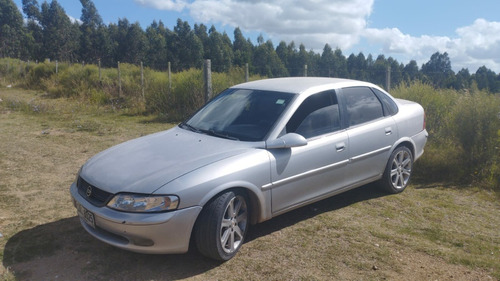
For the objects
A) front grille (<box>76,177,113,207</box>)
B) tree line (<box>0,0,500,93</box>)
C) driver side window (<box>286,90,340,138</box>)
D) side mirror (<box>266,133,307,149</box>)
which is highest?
tree line (<box>0,0,500,93</box>)

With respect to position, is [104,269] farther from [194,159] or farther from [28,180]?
[28,180]

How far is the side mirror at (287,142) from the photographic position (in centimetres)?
400

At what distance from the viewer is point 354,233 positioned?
4402mm

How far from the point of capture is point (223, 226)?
364 cm

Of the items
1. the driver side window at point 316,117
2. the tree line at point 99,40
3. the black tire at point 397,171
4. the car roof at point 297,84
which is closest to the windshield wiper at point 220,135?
the driver side window at point 316,117

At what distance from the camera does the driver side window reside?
4.35 metres

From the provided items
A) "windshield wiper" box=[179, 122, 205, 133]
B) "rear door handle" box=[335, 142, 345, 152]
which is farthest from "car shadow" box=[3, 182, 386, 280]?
"windshield wiper" box=[179, 122, 205, 133]

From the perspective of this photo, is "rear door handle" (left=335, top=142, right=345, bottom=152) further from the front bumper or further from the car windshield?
the front bumper

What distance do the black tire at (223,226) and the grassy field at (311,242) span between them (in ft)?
0.51

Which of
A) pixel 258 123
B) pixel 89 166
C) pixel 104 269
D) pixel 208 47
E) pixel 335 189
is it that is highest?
pixel 208 47

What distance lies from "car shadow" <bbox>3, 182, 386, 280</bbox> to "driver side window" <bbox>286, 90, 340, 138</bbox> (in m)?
1.07

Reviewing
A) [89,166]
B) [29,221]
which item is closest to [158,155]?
[89,166]

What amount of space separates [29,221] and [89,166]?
124cm

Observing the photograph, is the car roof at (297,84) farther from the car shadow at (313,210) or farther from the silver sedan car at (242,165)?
the car shadow at (313,210)
